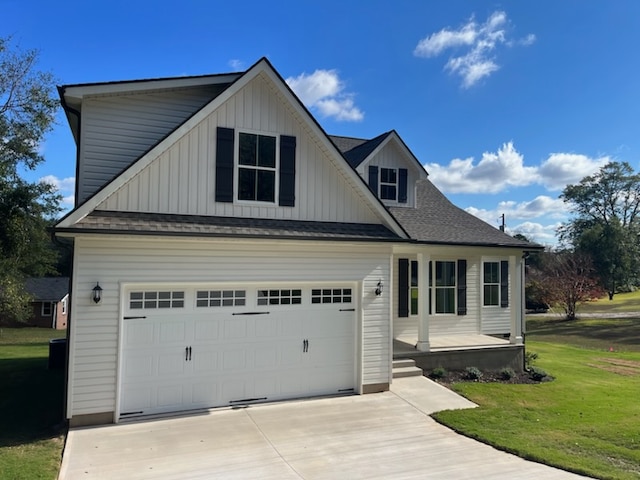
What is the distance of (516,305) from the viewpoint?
13.2m

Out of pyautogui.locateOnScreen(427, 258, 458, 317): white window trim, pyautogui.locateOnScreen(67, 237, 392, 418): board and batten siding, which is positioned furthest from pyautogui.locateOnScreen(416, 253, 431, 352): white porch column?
pyautogui.locateOnScreen(427, 258, 458, 317): white window trim

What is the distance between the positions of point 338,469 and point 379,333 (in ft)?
13.8

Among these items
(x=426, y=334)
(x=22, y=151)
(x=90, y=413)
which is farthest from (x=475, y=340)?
(x=22, y=151)

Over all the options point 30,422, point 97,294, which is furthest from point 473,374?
point 30,422

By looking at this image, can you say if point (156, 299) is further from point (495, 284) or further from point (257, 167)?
point (495, 284)

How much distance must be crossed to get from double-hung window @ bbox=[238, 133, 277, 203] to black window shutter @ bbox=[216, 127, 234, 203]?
0.24m

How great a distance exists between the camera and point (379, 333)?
9930 millimetres

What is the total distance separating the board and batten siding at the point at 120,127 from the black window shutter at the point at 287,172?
2.48 metres

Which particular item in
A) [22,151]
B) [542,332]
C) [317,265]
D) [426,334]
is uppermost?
[22,151]

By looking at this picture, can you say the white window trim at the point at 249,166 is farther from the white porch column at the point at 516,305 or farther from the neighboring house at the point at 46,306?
the neighboring house at the point at 46,306

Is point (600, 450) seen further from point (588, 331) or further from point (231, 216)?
point (588, 331)

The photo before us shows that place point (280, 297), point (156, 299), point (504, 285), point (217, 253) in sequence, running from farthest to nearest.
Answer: point (504, 285) < point (280, 297) < point (217, 253) < point (156, 299)

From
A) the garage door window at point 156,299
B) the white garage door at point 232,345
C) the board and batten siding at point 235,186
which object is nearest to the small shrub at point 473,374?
the white garage door at point 232,345

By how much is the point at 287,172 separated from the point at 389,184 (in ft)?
18.8
